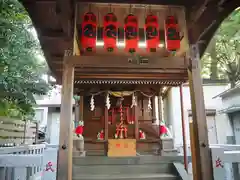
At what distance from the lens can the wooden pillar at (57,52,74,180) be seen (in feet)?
9.49

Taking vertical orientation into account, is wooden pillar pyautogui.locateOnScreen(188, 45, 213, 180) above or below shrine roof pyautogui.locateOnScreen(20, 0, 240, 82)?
below

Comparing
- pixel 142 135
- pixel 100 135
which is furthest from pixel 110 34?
pixel 142 135

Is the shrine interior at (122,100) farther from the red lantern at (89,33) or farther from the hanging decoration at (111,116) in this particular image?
the red lantern at (89,33)

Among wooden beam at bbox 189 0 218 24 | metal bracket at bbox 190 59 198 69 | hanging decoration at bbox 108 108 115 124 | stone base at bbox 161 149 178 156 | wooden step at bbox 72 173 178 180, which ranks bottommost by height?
wooden step at bbox 72 173 178 180

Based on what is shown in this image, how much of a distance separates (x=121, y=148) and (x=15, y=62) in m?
4.15

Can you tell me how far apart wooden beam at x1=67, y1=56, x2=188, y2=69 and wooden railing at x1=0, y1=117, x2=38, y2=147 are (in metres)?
3.14

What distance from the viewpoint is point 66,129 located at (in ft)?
9.77

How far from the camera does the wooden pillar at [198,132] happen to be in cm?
297

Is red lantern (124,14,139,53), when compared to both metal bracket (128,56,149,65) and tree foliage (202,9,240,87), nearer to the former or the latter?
metal bracket (128,56,149,65)

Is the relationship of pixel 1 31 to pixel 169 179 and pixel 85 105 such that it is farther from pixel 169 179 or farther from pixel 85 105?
pixel 169 179

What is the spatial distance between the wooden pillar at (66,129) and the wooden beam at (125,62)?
21 cm

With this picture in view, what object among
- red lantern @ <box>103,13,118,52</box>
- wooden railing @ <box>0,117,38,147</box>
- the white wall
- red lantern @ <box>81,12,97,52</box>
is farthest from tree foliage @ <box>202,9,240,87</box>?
wooden railing @ <box>0,117,38,147</box>

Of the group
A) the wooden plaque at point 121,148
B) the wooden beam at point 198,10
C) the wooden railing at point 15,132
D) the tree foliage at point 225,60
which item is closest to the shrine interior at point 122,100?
the wooden plaque at point 121,148

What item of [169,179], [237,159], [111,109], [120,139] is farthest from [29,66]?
[237,159]
